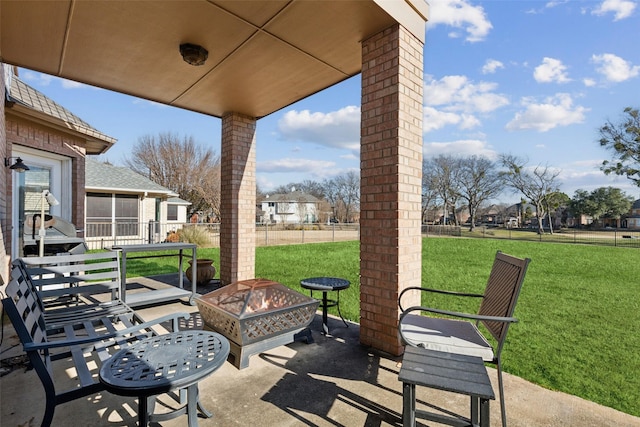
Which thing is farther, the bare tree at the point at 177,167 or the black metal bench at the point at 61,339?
the bare tree at the point at 177,167

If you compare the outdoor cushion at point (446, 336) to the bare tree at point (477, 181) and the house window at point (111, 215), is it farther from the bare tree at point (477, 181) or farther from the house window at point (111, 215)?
the bare tree at point (477, 181)

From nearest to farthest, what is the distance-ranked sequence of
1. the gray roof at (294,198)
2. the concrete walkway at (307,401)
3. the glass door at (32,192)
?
the concrete walkway at (307,401)
the glass door at (32,192)
the gray roof at (294,198)

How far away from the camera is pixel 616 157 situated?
2355 centimetres

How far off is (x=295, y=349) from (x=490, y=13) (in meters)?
5.25

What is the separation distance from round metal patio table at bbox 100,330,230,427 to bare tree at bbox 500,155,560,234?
40061 millimetres

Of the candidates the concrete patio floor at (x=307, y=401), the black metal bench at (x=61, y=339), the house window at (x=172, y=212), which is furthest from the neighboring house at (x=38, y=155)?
the house window at (x=172, y=212)

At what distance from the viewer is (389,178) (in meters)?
2.94

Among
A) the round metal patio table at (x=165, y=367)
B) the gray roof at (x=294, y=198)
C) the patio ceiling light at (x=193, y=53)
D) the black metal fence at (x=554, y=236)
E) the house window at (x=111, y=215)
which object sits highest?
the gray roof at (x=294, y=198)

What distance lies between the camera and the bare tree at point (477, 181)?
128 feet

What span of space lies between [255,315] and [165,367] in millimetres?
1090

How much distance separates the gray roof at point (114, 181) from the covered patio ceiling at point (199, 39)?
42.2ft

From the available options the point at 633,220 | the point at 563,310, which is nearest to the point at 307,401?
the point at 563,310

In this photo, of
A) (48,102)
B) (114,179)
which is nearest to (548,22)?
(48,102)

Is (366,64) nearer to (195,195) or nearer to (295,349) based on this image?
(295,349)
